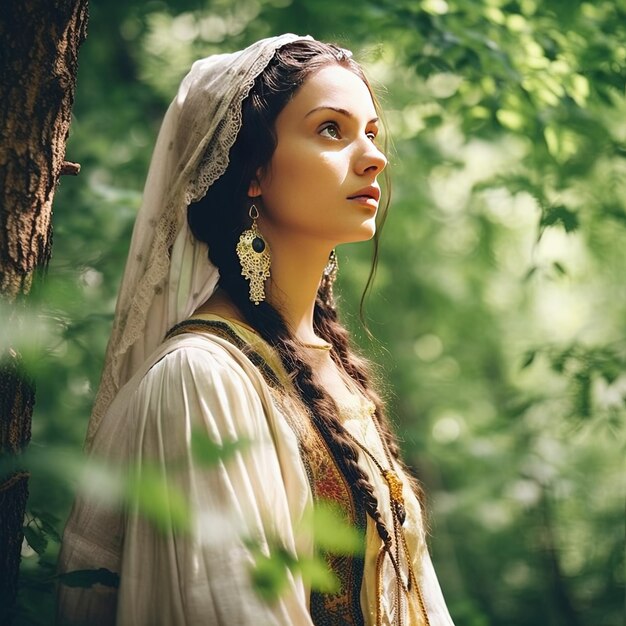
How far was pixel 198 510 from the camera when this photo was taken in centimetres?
156

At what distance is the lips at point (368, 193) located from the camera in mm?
1993

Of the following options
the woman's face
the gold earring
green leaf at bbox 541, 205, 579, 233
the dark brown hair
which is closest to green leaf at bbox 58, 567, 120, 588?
the dark brown hair

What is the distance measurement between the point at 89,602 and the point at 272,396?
549mm

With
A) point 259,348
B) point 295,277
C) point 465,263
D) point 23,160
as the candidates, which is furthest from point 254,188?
point 465,263

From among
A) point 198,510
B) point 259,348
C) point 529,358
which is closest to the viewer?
point 198,510

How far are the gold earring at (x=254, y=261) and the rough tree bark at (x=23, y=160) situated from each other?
0.50 m

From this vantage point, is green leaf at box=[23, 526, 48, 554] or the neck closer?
green leaf at box=[23, 526, 48, 554]

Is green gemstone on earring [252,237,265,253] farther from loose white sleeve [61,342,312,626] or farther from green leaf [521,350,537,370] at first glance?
green leaf [521,350,537,370]

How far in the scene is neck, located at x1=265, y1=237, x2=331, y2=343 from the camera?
2068 mm

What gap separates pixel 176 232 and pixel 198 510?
0.71 m

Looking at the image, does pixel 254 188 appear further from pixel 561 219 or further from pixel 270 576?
pixel 561 219

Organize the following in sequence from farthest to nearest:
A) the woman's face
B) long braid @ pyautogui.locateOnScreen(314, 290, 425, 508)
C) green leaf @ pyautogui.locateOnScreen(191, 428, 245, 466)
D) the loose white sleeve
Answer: long braid @ pyautogui.locateOnScreen(314, 290, 425, 508) → the woman's face → the loose white sleeve → green leaf @ pyautogui.locateOnScreen(191, 428, 245, 466)

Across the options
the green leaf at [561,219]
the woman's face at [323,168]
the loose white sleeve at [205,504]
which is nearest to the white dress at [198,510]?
the loose white sleeve at [205,504]

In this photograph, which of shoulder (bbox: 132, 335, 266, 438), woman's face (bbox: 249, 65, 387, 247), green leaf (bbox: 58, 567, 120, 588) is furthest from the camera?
woman's face (bbox: 249, 65, 387, 247)
